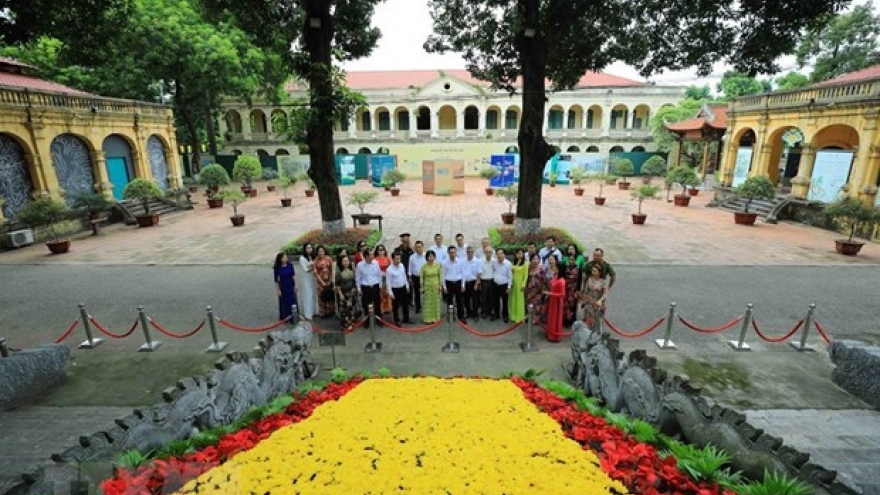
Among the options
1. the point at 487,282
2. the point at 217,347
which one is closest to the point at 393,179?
Result: the point at 487,282

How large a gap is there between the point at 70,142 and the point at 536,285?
820 inches

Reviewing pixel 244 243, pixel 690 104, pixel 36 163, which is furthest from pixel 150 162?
pixel 690 104

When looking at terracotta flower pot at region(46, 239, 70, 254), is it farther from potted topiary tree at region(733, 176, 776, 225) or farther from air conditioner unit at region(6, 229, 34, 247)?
potted topiary tree at region(733, 176, 776, 225)

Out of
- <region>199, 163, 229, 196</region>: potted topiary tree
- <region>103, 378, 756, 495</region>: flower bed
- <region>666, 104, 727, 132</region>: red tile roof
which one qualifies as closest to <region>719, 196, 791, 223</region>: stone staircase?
<region>666, 104, 727, 132</region>: red tile roof

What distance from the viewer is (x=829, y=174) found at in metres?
17.6

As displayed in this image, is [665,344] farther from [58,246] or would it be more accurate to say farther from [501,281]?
[58,246]

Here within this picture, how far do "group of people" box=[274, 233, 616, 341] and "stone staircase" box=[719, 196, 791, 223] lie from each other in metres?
14.7

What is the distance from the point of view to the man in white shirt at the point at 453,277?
829cm

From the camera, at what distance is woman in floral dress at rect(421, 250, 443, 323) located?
8117mm

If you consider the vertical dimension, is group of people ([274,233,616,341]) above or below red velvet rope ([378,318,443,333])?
above

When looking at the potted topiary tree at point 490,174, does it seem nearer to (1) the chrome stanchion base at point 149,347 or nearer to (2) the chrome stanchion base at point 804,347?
(2) the chrome stanchion base at point 804,347

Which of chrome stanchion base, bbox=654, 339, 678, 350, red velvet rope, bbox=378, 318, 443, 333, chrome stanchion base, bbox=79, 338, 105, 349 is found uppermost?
red velvet rope, bbox=378, 318, 443, 333

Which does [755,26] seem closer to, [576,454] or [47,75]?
[576,454]

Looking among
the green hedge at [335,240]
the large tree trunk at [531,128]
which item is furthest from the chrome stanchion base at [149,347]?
the large tree trunk at [531,128]
